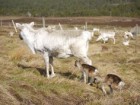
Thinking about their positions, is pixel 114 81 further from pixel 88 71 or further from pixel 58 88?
pixel 58 88

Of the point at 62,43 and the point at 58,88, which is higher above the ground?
the point at 62,43

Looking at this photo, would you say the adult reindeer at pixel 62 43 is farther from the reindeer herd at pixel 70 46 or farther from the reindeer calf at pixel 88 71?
the reindeer calf at pixel 88 71

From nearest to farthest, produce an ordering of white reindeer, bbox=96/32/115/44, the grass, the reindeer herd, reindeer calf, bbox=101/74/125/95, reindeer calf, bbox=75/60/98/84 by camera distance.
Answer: the grass < reindeer calf, bbox=101/74/125/95 < reindeer calf, bbox=75/60/98/84 < the reindeer herd < white reindeer, bbox=96/32/115/44

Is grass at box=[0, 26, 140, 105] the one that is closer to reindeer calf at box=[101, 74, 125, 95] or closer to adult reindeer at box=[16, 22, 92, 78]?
reindeer calf at box=[101, 74, 125, 95]

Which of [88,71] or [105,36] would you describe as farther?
[105,36]

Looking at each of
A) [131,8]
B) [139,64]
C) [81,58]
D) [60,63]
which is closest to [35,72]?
[81,58]

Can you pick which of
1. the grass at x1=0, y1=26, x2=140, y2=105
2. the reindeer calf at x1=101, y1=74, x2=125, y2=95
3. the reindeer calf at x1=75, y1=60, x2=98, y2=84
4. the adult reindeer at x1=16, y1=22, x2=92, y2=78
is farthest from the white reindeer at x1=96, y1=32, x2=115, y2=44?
the reindeer calf at x1=101, y1=74, x2=125, y2=95

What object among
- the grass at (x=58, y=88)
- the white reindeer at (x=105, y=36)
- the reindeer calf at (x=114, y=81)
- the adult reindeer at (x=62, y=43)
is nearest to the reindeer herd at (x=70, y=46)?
the adult reindeer at (x=62, y=43)

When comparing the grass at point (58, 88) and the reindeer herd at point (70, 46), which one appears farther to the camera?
the reindeer herd at point (70, 46)

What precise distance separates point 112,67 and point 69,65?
2037mm

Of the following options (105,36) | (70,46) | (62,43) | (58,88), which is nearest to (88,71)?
(70,46)

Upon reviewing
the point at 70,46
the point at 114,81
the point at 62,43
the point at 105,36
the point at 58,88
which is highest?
the point at 62,43

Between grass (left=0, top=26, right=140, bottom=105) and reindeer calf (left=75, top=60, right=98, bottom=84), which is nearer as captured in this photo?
grass (left=0, top=26, right=140, bottom=105)

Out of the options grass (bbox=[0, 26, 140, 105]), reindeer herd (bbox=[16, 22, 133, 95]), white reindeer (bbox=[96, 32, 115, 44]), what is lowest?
white reindeer (bbox=[96, 32, 115, 44])
